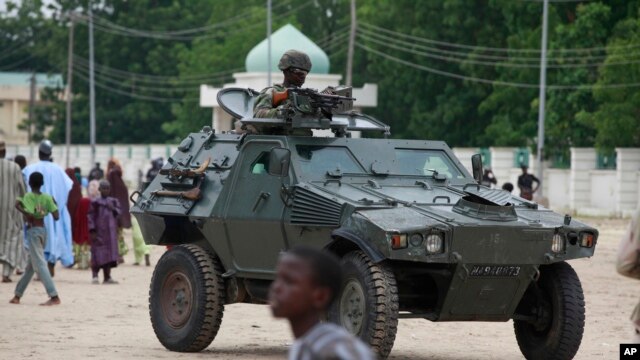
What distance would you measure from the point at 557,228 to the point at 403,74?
189 feet

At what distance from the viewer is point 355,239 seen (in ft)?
40.2

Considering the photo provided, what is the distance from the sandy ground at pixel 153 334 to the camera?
13906mm

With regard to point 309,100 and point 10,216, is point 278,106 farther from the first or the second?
point 10,216

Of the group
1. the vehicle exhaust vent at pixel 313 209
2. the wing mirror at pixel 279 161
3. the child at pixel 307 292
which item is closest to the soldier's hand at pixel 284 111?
the wing mirror at pixel 279 161

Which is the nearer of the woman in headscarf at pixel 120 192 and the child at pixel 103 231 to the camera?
the child at pixel 103 231

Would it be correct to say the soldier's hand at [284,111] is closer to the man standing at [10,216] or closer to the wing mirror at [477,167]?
the wing mirror at [477,167]

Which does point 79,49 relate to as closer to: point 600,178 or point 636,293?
point 600,178

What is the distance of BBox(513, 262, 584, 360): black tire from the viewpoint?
42.1ft

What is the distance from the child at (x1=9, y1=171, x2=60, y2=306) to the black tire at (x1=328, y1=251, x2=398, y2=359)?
594 centimetres

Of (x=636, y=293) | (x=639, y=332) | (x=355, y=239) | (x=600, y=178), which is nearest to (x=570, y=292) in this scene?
(x=355, y=239)

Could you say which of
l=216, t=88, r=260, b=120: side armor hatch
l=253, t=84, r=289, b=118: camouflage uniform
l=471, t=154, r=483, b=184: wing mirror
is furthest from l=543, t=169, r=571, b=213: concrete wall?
l=253, t=84, r=289, b=118: camouflage uniform

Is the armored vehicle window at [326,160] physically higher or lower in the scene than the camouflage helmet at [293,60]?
lower

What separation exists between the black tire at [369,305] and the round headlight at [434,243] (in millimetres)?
333

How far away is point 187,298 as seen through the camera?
Answer: 45.6 feet
